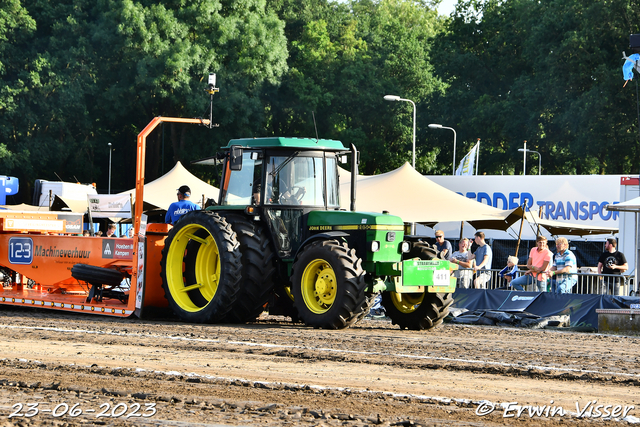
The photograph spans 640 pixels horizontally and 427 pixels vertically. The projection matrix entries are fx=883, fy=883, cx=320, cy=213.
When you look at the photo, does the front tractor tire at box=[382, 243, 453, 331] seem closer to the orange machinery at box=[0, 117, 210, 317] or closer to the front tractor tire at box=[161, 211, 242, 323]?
the front tractor tire at box=[161, 211, 242, 323]

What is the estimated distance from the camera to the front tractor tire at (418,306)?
1198cm

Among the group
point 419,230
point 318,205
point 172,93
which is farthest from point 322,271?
point 172,93

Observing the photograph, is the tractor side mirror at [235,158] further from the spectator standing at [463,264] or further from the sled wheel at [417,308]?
the spectator standing at [463,264]

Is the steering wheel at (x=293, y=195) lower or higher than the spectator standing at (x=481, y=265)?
higher

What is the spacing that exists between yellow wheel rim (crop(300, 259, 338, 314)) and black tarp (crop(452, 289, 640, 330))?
464 cm

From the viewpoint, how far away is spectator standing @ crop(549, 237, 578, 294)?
51.4 feet

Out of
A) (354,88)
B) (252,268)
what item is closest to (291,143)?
(252,268)

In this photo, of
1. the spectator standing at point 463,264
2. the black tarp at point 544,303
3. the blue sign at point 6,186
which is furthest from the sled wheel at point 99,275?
the blue sign at point 6,186

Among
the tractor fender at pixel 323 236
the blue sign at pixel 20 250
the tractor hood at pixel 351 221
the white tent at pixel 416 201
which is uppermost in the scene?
the white tent at pixel 416 201

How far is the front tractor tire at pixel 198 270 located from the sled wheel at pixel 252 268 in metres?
0.12

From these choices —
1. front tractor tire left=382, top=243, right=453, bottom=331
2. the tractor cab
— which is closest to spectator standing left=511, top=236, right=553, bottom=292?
front tractor tire left=382, top=243, right=453, bottom=331

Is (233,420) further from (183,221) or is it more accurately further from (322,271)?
(183,221)

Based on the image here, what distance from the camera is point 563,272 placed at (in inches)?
616

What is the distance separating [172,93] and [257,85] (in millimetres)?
4888
